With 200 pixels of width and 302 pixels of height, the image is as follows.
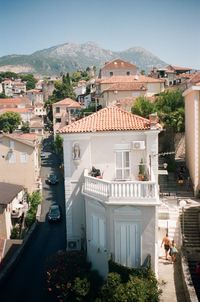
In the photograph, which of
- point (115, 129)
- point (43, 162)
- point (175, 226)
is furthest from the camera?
point (43, 162)

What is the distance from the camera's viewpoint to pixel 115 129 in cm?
2184

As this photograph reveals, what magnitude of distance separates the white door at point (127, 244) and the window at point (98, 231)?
3.35 ft

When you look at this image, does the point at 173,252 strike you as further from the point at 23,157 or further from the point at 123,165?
the point at 23,157

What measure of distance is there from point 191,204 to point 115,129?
8.84m

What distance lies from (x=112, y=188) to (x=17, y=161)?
29.5 metres

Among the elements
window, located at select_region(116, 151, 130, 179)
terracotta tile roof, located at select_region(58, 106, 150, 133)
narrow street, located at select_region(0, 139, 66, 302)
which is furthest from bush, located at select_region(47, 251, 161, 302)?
terracotta tile roof, located at select_region(58, 106, 150, 133)

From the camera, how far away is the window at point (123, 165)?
886 inches

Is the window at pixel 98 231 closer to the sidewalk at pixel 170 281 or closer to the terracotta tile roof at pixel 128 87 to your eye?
the sidewalk at pixel 170 281

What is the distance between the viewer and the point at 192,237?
78.5 feet

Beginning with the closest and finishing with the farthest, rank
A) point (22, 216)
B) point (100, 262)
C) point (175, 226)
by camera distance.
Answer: point (100, 262), point (175, 226), point (22, 216)

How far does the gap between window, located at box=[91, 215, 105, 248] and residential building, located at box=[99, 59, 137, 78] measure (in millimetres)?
78351

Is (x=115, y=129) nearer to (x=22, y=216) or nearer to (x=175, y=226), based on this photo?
(x=175, y=226)

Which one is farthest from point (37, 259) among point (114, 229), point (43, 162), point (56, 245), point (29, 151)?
point (43, 162)

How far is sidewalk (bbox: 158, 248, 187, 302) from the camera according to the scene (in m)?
18.8
